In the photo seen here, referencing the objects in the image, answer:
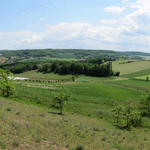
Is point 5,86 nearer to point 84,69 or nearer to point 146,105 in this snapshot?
point 146,105

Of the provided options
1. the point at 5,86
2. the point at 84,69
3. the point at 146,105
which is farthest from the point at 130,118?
the point at 84,69

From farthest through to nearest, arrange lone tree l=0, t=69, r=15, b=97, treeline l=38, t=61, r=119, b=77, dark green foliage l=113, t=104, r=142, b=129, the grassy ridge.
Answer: treeline l=38, t=61, r=119, b=77, lone tree l=0, t=69, r=15, b=97, the grassy ridge, dark green foliage l=113, t=104, r=142, b=129

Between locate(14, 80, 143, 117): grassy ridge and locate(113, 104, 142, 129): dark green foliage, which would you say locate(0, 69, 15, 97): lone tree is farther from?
locate(113, 104, 142, 129): dark green foliage

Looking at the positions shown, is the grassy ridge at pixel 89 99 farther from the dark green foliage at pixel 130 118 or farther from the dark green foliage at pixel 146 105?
the dark green foliage at pixel 146 105

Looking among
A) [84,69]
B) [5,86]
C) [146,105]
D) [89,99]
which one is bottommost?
[89,99]

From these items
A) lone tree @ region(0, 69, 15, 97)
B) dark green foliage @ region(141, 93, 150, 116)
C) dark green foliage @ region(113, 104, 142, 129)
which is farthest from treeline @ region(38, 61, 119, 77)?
dark green foliage @ region(113, 104, 142, 129)

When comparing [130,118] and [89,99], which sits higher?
[130,118]

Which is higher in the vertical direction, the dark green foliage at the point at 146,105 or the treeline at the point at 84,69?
the treeline at the point at 84,69

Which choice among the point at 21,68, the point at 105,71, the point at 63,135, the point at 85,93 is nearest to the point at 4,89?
the point at 85,93

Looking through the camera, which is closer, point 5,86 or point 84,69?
point 5,86

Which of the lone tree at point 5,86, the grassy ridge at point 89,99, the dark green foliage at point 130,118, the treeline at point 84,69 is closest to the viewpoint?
the dark green foliage at point 130,118

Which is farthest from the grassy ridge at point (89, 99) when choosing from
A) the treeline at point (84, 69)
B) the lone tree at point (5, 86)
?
the treeline at point (84, 69)

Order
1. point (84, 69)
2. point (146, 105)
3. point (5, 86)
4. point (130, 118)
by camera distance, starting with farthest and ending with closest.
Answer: point (84, 69) < point (5, 86) < point (146, 105) < point (130, 118)

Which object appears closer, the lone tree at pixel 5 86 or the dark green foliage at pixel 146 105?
the dark green foliage at pixel 146 105
